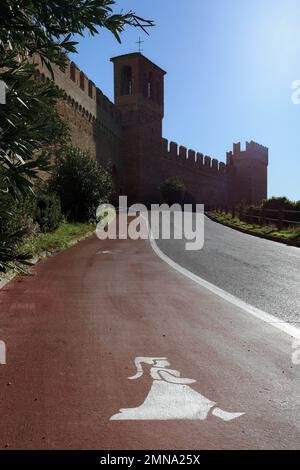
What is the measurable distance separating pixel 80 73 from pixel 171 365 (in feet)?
104

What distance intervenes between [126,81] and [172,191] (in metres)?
12.6

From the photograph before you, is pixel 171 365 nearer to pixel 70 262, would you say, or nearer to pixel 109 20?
pixel 109 20

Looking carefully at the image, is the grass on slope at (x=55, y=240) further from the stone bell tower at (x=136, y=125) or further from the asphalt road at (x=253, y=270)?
the stone bell tower at (x=136, y=125)

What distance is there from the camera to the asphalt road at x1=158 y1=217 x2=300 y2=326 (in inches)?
284

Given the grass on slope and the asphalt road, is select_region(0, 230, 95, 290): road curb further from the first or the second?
the asphalt road

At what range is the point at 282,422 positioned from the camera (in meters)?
3.19

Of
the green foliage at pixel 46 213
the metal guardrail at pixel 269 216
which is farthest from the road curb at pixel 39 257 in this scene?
the metal guardrail at pixel 269 216

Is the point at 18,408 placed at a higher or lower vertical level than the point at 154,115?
lower

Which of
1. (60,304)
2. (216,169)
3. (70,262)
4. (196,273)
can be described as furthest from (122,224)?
(216,169)

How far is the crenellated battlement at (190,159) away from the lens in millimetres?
56506

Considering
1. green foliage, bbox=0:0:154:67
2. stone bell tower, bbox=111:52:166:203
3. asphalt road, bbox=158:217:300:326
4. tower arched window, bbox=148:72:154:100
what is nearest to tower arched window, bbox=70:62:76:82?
asphalt road, bbox=158:217:300:326

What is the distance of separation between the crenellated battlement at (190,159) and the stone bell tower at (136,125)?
374cm

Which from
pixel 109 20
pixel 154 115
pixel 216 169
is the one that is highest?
pixel 154 115

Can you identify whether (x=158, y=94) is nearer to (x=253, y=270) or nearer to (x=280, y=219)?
(x=280, y=219)
